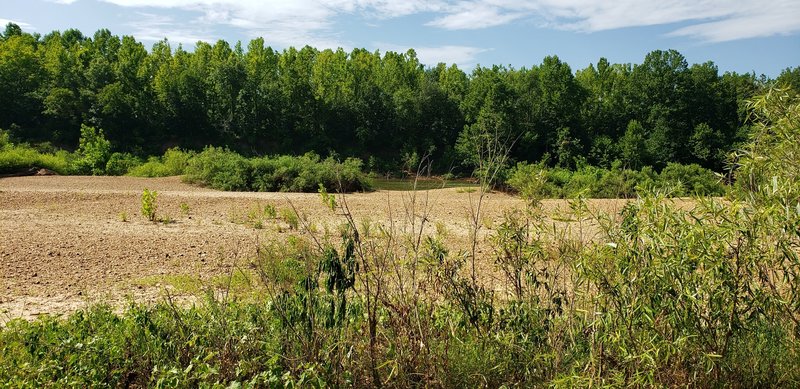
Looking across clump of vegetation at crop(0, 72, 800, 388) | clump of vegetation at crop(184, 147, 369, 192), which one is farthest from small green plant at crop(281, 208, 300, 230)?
clump of vegetation at crop(184, 147, 369, 192)

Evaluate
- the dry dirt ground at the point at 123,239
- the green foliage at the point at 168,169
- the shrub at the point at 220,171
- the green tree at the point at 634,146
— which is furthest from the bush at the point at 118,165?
the green tree at the point at 634,146

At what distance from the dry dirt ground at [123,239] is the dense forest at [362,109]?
22909mm

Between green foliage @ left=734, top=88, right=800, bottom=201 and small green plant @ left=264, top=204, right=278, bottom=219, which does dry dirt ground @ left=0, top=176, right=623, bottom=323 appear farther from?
green foliage @ left=734, top=88, right=800, bottom=201

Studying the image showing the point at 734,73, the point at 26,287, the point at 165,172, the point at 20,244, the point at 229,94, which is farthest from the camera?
the point at 734,73

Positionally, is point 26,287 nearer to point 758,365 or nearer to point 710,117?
point 758,365

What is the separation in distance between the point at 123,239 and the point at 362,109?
33981mm

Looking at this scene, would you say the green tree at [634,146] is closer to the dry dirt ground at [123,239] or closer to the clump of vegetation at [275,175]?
the clump of vegetation at [275,175]

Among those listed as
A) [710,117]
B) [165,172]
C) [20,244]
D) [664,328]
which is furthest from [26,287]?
[710,117]

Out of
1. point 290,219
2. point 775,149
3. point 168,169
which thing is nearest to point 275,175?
point 168,169

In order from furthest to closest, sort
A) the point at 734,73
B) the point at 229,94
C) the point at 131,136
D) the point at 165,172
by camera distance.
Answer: the point at 734,73
the point at 229,94
the point at 131,136
the point at 165,172

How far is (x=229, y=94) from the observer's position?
41.5 m

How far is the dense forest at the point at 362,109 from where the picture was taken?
37.8 meters

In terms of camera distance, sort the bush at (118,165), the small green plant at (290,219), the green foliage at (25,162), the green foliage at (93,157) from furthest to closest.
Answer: the bush at (118,165)
the green foliage at (93,157)
the green foliage at (25,162)
the small green plant at (290,219)

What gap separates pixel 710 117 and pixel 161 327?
4509cm
